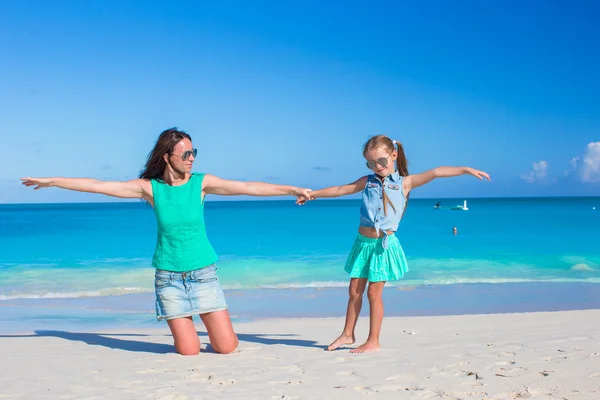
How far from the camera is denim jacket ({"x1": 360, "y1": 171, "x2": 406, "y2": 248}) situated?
548 cm

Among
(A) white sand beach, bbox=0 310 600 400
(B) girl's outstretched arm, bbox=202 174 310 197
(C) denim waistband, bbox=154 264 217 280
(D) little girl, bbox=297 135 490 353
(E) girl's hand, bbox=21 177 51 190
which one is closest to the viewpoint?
(A) white sand beach, bbox=0 310 600 400

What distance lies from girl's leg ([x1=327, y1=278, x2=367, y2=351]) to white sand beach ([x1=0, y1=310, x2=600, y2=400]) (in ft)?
0.62

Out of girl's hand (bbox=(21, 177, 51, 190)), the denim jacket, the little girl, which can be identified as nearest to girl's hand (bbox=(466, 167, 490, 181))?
the little girl

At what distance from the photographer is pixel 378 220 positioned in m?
5.46

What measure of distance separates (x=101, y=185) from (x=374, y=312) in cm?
278

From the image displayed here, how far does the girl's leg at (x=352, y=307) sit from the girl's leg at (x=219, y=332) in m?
0.96

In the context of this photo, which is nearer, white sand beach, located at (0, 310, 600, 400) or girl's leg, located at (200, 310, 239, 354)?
white sand beach, located at (0, 310, 600, 400)

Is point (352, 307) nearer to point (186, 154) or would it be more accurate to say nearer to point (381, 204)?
point (381, 204)

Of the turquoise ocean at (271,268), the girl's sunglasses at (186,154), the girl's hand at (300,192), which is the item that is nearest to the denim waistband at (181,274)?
the girl's sunglasses at (186,154)

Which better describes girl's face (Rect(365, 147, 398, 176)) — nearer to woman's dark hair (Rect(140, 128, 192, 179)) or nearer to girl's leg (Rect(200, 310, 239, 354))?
woman's dark hair (Rect(140, 128, 192, 179))

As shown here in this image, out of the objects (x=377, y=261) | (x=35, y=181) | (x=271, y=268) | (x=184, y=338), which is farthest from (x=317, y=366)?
(x=271, y=268)

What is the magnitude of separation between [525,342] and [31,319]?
6738 mm

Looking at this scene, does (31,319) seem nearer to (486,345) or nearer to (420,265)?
(486,345)

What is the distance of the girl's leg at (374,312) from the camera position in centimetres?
544
